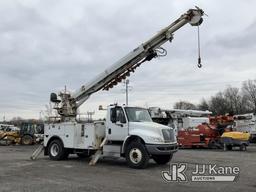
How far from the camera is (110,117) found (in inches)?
677

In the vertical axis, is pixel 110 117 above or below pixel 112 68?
below

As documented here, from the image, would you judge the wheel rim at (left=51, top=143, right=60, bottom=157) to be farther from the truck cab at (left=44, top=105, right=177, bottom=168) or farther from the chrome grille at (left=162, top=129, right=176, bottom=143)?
the chrome grille at (left=162, top=129, right=176, bottom=143)

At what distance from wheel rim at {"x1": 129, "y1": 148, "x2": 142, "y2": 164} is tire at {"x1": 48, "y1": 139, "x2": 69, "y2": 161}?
417 centimetres

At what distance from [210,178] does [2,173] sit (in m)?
7.04

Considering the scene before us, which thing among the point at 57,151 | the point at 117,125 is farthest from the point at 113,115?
the point at 57,151

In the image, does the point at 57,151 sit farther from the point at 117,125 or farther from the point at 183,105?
the point at 183,105

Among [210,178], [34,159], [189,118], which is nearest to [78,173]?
[210,178]

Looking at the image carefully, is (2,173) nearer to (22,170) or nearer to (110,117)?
(22,170)

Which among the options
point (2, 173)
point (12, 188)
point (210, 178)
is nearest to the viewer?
point (12, 188)

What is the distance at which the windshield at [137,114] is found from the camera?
55.2 ft

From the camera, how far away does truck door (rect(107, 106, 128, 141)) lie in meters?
16.7

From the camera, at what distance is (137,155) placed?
15859 millimetres

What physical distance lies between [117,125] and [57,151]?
390cm

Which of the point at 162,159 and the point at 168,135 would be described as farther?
the point at 162,159
